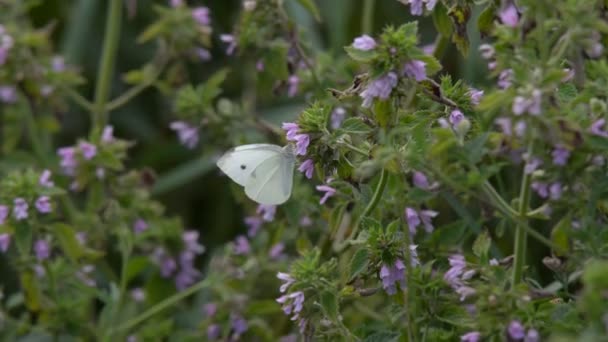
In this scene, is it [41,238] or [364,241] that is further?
[41,238]

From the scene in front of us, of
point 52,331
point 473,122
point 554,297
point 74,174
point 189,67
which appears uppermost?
point 189,67

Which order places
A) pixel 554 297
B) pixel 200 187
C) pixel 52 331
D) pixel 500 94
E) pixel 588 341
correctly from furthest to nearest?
1. pixel 200 187
2. pixel 52 331
3. pixel 554 297
4. pixel 500 94
5. pixel 588 341

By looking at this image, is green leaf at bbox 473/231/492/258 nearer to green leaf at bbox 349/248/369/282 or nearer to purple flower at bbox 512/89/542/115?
green leaf at bbox 349/248/369/282

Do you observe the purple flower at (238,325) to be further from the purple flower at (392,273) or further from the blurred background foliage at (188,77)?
the blurred background foliage at (188,77)

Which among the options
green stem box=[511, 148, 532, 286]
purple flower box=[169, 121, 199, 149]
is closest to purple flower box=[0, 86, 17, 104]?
purple flower box=[169, 121, 199, 149]

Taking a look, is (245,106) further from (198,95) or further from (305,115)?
(305,115)

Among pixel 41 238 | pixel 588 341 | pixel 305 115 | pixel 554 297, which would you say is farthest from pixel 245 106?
pixel 588 341

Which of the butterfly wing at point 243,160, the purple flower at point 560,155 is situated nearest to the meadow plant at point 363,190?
the purple flower at point 560,155
